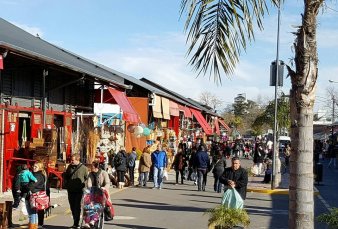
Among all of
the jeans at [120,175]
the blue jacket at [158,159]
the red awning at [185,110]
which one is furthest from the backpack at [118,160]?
the red awning at [185,110]

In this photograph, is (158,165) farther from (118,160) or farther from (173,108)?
(173,108)

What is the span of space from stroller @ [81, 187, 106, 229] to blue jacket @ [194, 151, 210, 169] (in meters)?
10.4

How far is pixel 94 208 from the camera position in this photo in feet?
37.5

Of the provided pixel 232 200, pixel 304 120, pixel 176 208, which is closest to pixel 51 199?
pixel 176 208

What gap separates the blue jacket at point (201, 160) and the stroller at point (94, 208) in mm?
10361

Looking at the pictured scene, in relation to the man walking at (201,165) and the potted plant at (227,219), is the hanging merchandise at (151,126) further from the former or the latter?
the potted plant at (227,219)

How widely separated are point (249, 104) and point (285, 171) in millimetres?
105949

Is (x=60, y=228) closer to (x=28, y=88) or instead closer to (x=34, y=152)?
(x=34, y=152)

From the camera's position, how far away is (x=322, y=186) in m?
26.2

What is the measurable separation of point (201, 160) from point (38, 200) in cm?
1110

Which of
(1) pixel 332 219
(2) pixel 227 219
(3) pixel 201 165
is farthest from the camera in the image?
(3) pixel 201 165

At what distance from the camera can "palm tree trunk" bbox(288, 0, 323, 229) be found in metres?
5.55

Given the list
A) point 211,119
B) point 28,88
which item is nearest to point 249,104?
point 211,119

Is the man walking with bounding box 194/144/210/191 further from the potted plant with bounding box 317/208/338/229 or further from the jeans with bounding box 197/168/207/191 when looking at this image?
the potted plant with bounding box 317/208/338/229
